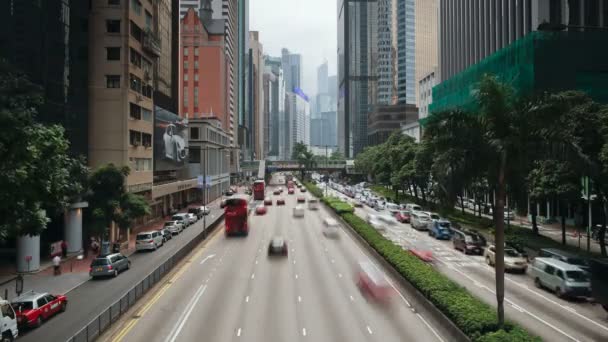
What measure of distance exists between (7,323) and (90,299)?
797 centimetres

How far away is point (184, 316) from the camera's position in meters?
23.7

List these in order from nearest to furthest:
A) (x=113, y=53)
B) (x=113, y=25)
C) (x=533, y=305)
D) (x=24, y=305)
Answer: (x=24, y=305) < (x=533, y=305) < (x=113, y=53) < (x=113, y=25)

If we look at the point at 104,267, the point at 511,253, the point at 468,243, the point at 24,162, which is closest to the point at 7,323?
the point at 24,162

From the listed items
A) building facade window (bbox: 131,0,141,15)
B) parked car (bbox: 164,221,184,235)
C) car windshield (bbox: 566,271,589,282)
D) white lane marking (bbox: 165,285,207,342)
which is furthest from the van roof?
building facade window (bbox: 131,0,141,15)

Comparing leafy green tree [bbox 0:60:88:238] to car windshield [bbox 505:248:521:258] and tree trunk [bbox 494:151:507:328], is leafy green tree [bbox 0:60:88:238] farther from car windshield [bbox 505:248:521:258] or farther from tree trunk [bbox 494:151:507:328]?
car windshield [bbox 505:248:521:258]

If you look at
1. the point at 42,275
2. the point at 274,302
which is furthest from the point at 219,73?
the point at 274,302

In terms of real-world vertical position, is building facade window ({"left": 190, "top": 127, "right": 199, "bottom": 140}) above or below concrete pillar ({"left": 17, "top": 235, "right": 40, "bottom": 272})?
above

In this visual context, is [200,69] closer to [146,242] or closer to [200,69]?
[200,69]

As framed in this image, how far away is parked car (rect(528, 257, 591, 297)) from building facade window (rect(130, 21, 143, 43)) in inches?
1650

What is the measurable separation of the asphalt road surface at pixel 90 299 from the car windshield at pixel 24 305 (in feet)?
3.30

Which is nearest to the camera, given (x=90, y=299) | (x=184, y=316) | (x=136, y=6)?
(x=184, y=316)

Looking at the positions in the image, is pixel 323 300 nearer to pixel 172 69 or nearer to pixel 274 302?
pixel 274 302

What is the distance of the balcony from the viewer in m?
53.3

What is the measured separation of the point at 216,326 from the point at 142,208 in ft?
69.0
